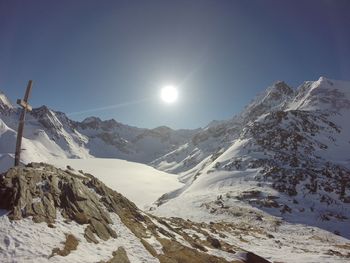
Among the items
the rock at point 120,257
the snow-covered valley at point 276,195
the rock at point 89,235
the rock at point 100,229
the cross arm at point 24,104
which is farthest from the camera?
the snow-covered valley at point 276,195

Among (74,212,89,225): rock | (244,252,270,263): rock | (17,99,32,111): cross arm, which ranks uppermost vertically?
(17,99,32,111): cross arm

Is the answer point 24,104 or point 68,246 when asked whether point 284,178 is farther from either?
point 68,246

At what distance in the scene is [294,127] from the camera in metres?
120

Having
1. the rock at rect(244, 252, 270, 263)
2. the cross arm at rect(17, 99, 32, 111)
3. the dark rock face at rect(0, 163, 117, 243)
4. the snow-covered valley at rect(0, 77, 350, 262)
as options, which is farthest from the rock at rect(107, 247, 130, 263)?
the cross arm at rect(17, 99, 32, 111)

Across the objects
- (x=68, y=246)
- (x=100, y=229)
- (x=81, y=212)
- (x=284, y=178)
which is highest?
(x=284, y=178)

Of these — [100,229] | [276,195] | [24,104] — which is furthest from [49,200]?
[276,195]

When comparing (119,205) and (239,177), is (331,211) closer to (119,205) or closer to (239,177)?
(239,177)

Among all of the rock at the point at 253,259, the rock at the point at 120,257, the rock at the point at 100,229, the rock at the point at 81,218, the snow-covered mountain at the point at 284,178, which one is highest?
the snow-covered mountain at the point at 284,178

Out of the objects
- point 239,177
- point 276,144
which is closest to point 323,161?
point 276,144

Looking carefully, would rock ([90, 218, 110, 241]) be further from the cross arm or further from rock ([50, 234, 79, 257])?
the cross arm

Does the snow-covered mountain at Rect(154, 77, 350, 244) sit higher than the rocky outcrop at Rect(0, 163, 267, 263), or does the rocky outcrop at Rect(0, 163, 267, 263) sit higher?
the snow-covered mountain at Rect(154, 77, 350, 244)

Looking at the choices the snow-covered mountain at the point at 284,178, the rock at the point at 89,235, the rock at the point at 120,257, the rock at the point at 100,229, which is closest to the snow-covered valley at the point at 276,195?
the snow-covered mountain at the point at 284,178

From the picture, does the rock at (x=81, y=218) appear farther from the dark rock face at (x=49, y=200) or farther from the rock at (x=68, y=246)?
the rock at (x=68, y=246)

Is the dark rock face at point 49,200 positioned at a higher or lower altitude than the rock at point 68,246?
higher
